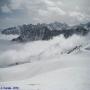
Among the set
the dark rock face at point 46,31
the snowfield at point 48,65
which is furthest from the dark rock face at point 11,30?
the snowfield at point 48,65

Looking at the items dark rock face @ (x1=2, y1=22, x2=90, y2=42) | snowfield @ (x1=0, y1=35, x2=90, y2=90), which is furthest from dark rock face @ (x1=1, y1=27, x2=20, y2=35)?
snowfield @ (x1=0, y1=35, x2=90, y2=90)

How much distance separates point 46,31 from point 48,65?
0.39m

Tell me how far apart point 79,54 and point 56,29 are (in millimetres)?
384

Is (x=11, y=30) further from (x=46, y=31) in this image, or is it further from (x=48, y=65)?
(x=48, y=65)

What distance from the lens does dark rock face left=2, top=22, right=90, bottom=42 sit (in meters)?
2.82

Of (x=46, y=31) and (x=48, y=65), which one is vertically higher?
(x=46, y=31)

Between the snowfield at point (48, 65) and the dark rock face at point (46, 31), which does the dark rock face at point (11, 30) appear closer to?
the dark rock face at point (46, 31)

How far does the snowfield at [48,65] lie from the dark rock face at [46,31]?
6cm

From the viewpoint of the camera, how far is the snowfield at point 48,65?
2.73 meters

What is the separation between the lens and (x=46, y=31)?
2.84 metres

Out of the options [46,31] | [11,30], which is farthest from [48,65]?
[11,30]

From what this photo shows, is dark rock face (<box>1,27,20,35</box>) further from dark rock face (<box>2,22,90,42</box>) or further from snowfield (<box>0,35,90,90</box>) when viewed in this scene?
snowfield (<box>0,35,90,90</box>)

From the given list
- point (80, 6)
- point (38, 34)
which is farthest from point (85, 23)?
point (38, 34)

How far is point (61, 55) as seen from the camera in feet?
9.18
